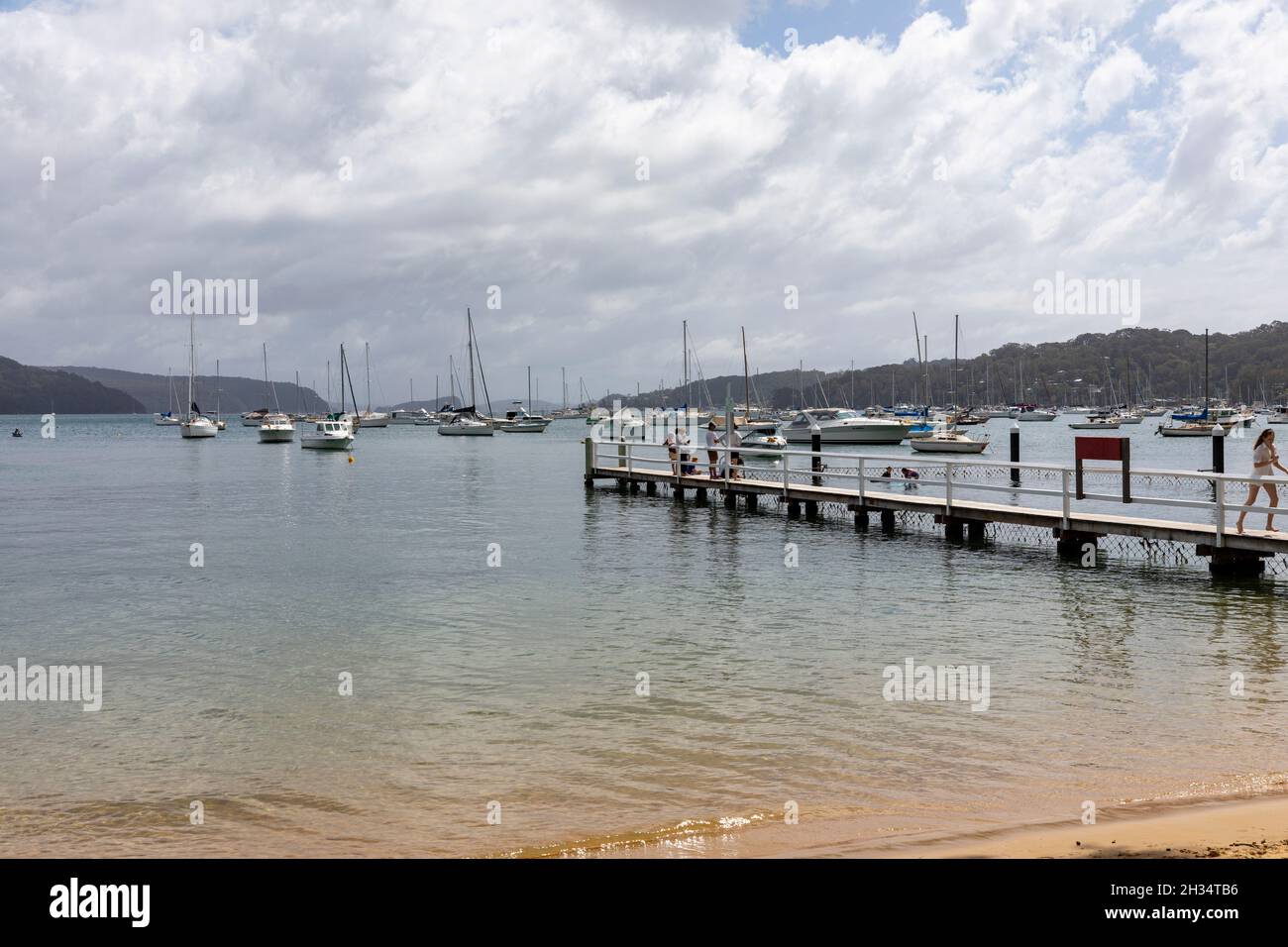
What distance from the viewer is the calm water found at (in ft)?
25.0

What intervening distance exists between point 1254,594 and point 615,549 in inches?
488

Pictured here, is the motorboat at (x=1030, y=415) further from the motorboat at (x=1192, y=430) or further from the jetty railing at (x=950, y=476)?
the jetty railing at (x=950, y=476)

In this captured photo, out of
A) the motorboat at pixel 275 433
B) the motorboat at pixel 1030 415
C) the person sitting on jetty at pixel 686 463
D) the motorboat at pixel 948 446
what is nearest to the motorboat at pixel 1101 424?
the motorboat at pixel 1030 415

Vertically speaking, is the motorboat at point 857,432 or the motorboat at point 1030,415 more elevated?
the motorboat at point 1030,415

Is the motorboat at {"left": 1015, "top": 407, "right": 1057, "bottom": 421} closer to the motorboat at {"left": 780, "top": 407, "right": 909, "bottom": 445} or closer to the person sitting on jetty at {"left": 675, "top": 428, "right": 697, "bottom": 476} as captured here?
the motorboat at {"left": 780, "top": 407, "right": 909, "bottom": 445}

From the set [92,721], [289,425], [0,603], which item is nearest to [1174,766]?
[92,721]

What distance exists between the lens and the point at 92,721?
10.4 m

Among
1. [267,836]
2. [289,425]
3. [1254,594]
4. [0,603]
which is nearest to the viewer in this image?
[267,836]

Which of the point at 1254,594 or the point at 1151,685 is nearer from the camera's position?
the point at 1151,685

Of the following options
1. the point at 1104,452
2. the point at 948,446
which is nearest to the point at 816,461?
the point at 1104,452

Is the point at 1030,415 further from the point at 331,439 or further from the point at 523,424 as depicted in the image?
the point at 331,439

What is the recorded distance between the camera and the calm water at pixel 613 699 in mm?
7605

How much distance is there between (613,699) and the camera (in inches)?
424
